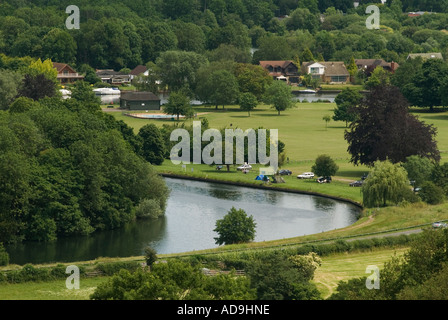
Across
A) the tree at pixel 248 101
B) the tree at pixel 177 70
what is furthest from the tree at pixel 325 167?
the tree at pixel 177 70

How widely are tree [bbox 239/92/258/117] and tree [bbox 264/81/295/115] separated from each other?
2.21 metres

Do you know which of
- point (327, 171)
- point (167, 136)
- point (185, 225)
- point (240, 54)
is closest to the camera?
point (185, 225)

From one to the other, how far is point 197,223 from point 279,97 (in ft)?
180

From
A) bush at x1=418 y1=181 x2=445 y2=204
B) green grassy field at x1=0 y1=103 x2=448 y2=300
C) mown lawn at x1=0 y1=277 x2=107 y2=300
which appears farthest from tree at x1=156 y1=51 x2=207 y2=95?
mown lawn at x1=0 y1=277 x2=107 y2=300

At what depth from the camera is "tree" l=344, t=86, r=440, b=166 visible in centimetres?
7481

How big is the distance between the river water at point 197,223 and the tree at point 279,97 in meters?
40.5

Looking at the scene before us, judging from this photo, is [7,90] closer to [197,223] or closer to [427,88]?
[197,223]

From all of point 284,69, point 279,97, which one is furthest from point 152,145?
point 284,69

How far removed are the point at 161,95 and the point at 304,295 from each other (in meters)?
101

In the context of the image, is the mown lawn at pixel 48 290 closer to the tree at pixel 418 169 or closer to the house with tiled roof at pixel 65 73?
the tree at pixel 418 169

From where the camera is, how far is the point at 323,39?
182000 mm

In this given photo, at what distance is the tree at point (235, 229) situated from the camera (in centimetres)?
5669

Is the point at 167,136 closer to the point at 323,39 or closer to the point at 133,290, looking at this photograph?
the point at 133,290
